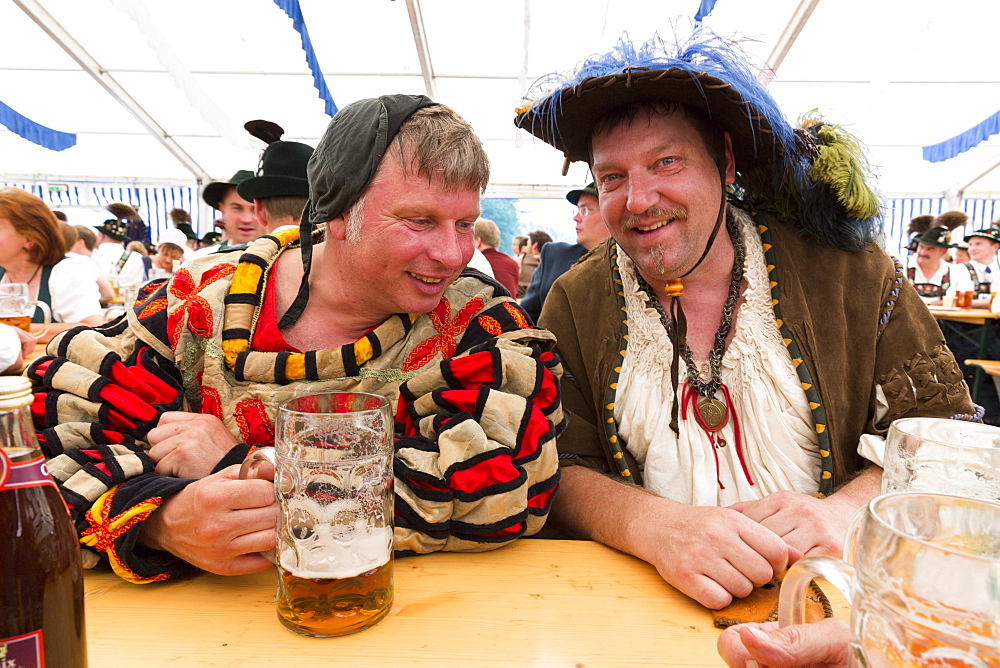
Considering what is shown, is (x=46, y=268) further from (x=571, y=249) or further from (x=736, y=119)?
(x=736, y=119)

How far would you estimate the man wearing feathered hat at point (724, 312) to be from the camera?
59.7 inches

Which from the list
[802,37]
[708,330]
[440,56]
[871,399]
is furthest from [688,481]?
[440,56]

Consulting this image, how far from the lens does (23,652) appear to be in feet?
1.89

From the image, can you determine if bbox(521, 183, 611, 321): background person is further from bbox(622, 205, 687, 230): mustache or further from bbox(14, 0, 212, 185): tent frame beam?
bbox(14, 0, 212, 185): tent frame beam

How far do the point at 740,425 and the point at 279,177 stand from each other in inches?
89.1

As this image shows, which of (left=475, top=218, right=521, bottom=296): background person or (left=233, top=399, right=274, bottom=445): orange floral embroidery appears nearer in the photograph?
(left=233, top=399, right=274, bottom=445): orange floral embroidery

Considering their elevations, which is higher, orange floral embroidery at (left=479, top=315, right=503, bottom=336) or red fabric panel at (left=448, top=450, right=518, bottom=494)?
orange floral embroidery at (left=479, top=315, right=503, bottom=336)

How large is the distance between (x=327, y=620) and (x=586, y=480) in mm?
742

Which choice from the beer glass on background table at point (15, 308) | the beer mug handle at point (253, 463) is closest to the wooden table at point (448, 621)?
the beer mug handle at point (253, 463)

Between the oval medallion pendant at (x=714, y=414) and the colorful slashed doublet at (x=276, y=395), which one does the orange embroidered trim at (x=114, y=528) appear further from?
the oval medallion pendant at (x=714, y=414)

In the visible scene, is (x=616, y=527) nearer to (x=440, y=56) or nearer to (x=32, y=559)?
(x=32, y=559)

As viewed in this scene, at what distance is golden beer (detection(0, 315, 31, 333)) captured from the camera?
2.77 metres

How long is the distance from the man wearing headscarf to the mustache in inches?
16.4

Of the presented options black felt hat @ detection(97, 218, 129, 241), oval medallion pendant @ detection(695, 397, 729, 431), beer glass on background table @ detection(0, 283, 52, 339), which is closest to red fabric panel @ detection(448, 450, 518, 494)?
oval medallion pendant @ detection(695, 397, 729, 431)
